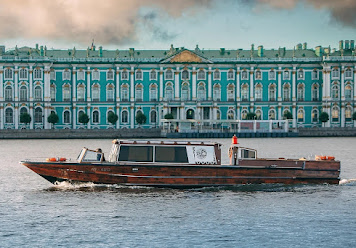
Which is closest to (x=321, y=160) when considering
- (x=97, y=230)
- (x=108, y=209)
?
(x=108, y=209)

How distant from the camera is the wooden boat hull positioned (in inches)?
1254

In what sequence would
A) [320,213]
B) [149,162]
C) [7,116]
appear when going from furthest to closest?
[7,116] → [149,162] → [320,213]

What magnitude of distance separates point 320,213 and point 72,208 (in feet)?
31.3

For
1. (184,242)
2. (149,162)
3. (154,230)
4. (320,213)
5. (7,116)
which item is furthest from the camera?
(7,116)

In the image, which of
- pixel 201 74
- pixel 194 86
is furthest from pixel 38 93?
pixel 201 74

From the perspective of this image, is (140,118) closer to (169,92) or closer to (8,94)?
(169,92)

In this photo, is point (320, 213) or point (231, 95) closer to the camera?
point (320, 213)

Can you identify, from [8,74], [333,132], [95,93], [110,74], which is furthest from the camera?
[110,74]

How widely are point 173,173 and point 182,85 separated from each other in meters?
81.7

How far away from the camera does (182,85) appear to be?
4456 inches

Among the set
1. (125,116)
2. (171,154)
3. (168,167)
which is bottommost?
(168,167)

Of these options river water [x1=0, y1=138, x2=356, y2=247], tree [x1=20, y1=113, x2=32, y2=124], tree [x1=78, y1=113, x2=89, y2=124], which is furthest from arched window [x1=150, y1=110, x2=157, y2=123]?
river water [x1=0, y1=138, x2=356, y2=247]

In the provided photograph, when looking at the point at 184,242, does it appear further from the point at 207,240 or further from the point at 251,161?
the point at 251,161

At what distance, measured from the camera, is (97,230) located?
24422 millimetres
